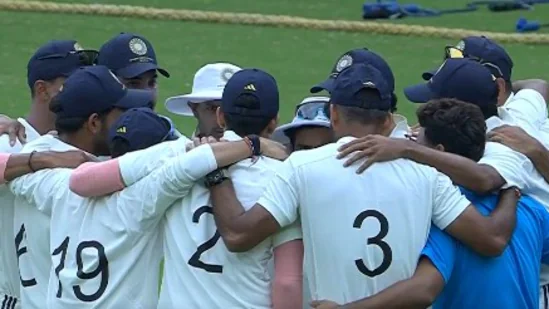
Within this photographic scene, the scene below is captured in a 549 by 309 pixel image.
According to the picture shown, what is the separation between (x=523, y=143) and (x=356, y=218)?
3.21 ft

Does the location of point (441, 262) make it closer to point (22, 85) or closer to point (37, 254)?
point (37, 254)

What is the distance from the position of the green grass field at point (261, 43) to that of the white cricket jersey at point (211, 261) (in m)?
6.04

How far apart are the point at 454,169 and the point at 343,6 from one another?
455 inches

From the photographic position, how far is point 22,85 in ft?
38.4

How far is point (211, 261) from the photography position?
14.5ft

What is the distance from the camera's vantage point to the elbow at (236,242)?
171 inches

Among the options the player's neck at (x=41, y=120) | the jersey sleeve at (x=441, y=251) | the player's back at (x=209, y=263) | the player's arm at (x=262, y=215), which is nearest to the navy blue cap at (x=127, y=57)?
the player's neck at (x=41, y=120)

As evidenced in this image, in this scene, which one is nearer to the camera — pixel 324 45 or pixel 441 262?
pixel 441 262

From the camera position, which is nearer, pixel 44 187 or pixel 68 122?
pixel 44 187

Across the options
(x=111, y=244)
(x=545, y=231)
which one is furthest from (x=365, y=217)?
(x=111, y=244)

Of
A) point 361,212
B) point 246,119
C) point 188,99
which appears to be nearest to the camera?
point 361,212

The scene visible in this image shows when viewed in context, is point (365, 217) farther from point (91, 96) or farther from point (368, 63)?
point (91, 96)

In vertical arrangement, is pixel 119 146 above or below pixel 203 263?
above

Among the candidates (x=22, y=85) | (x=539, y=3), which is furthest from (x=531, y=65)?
(x=22, y=85)
